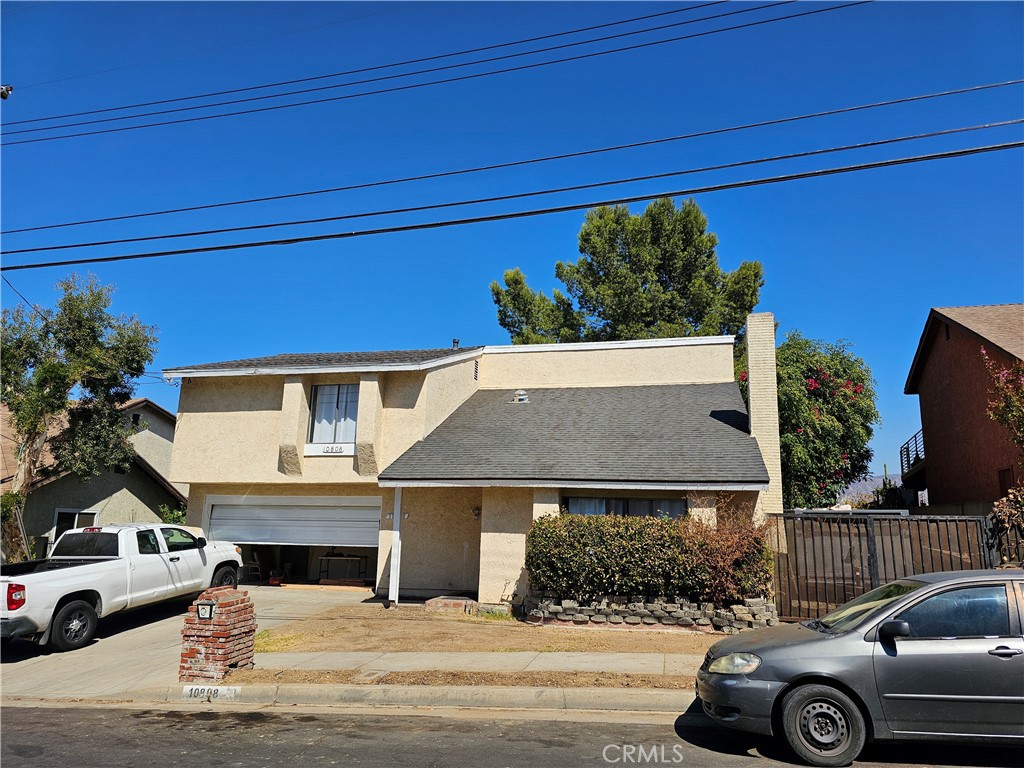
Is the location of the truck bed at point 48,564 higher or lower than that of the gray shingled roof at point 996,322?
lower

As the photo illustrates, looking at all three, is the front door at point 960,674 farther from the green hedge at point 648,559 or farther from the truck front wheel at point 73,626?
the truck front wheel at point 73,626

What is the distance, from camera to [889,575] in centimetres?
1144

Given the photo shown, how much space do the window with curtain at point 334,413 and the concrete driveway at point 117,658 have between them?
13.2 ft

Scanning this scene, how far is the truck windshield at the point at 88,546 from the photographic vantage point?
1203 centimetres

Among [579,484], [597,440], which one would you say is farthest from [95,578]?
[597,440]

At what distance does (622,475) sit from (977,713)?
26.0 ft

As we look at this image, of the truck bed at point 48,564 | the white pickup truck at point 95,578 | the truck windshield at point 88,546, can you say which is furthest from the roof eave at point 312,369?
the truck bed at point 48,564

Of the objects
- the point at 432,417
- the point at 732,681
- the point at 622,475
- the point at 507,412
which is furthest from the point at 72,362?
the point at 732,681

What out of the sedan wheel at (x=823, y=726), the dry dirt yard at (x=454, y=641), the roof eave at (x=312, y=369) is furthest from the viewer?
the roof eave at (x=312, y=369)

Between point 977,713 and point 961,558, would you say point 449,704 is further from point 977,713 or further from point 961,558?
point 961,558

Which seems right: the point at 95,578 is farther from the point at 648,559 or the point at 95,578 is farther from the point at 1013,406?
the point at 1013,406

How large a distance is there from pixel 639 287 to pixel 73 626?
27.0 metres

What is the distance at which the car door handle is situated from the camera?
5500mm

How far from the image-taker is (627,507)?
13570 millimetres
